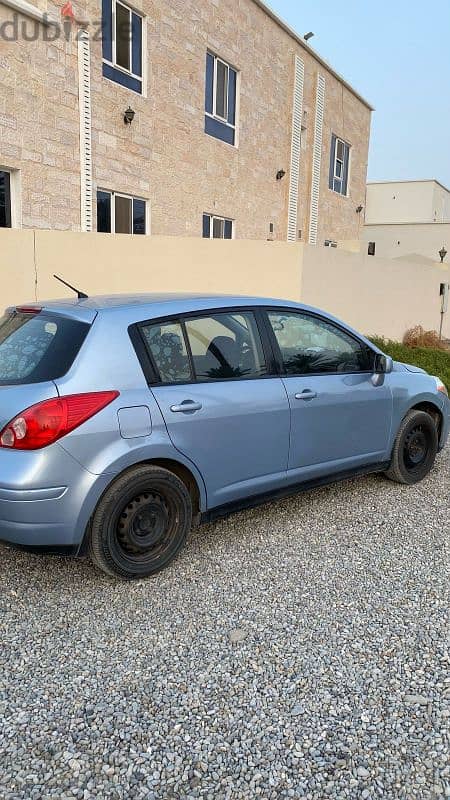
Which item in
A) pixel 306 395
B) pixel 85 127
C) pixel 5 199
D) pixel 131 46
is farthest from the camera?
pixel 131 46

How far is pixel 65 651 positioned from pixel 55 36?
10579mm

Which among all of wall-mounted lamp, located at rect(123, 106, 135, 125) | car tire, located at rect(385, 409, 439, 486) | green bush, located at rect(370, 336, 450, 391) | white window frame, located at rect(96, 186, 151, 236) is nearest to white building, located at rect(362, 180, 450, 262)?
green bush, located at rect(370, 336, 450, 391)

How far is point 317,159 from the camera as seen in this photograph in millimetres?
20016

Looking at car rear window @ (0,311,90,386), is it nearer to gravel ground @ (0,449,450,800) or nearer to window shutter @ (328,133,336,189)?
gravel ground @ (0,449,450,800)

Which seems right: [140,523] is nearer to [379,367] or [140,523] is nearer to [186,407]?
[186,407]

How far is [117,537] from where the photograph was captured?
3307mm

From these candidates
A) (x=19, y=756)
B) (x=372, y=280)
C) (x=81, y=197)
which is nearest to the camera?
(x=19, y=756)

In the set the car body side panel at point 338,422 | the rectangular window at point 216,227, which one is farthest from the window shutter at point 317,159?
the car body side panel at point 338,422

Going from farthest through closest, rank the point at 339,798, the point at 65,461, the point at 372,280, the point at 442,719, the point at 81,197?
the point at 372,280 < the point at 81,197 < the point at 65,461 < the point at 442,719 < the point at 339,798

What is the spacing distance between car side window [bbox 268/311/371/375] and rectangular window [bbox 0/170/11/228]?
7358 millimetres

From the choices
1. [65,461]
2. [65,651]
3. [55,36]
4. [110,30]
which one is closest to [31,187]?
[55,36]

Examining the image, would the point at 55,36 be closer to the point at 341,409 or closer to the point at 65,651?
the point at 341,409

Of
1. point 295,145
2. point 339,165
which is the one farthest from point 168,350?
point 339,165

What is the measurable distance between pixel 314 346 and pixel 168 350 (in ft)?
4.19
